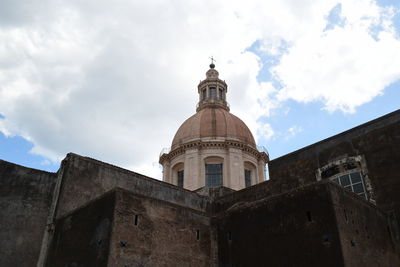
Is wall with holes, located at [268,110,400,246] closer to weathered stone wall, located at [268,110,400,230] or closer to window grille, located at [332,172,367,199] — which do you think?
weathered stone wall, located at [268,110,400,230]

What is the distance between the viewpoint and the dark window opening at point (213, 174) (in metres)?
32.7

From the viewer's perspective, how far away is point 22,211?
18.1 m

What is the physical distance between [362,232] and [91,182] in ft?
38.4

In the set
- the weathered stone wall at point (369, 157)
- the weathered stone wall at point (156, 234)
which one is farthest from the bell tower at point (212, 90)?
the weathered stone wall at point (156, 234)

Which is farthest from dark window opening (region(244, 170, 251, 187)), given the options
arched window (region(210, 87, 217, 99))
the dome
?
arched window (region(210, 87, 217, 99))

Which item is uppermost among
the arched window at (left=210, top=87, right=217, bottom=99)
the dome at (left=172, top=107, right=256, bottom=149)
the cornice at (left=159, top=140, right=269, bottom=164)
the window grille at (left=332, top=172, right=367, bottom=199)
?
the arched window at (left=210, top=87, right=217, bottom=99)

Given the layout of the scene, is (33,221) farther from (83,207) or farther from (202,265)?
(202,265)

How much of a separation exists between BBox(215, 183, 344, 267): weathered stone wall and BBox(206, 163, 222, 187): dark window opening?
15.5 m

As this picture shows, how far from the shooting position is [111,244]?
14.3 meters

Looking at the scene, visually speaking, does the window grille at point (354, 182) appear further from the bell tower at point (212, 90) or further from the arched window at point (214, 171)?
the bell tower at point (212, 90)

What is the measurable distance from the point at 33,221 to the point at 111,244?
568 cm

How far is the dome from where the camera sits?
111 ft

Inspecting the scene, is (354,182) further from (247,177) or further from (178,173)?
(178,173)

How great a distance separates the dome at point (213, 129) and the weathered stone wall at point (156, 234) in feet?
53.9
